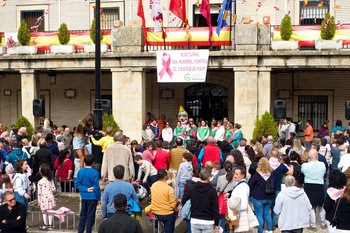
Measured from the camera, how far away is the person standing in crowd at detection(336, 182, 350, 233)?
8.54 m

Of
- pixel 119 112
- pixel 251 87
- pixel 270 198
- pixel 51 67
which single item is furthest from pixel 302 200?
pixel 51 67

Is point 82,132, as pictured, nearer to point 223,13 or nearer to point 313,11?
point 223,13

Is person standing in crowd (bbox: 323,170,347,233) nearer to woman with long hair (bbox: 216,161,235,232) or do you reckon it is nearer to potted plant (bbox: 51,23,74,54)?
woman with long hair (bbox: 216,161,235,232)

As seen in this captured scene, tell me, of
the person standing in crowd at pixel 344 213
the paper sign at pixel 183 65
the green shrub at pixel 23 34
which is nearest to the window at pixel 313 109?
the paper sign at pixel 183 65

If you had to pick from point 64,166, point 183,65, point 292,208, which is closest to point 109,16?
point 183,65

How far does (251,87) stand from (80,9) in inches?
380

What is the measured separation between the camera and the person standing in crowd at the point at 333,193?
30.3ft

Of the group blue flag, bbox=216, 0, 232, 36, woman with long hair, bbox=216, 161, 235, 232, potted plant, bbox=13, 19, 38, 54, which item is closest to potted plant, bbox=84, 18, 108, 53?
potted plant, bbox=13, 19, 38, 54

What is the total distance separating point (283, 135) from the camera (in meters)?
20.3

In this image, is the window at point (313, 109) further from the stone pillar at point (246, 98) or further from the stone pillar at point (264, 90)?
the stone pillar at point (246, 98)

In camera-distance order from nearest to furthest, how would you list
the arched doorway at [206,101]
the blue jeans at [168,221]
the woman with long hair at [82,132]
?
1. the blue jeans at [168,221]
2. the woman with long hair at [82,132]
3. the arched doorway at [206,101]

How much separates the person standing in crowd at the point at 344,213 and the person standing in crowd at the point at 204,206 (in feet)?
A: 6.29

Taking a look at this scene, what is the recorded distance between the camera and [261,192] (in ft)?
35.8

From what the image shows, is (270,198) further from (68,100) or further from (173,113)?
(68,100)
